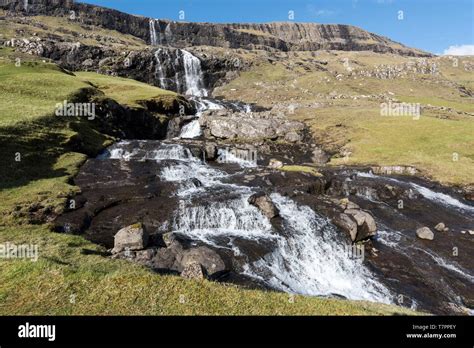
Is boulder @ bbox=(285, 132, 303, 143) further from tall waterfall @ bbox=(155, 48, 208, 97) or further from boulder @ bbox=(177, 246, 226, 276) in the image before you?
tall waterfall @ bbox=(155, 48, 208, 97)

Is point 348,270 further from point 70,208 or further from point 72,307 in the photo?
point 70,208

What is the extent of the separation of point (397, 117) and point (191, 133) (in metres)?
51.9

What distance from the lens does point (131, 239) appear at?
989 inches

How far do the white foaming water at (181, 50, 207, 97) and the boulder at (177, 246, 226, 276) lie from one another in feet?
436

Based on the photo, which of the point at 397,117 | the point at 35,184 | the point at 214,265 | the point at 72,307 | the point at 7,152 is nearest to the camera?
the point at 72,307

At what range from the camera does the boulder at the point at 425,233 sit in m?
35.3

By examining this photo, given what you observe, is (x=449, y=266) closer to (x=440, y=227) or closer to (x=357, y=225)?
(x=440, y=227)

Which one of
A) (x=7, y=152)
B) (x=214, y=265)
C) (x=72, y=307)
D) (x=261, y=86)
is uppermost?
(x=261, y=86)

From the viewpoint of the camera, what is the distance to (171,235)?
27766 mm

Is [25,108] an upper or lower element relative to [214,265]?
upper

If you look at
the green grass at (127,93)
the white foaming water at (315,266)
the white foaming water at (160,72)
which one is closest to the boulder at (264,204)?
the white foaming water at (315,266)

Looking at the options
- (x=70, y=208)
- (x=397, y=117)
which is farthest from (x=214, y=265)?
(x=397, y=117)

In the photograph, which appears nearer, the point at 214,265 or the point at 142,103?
the point at 214,265

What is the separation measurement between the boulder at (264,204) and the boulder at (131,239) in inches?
513
